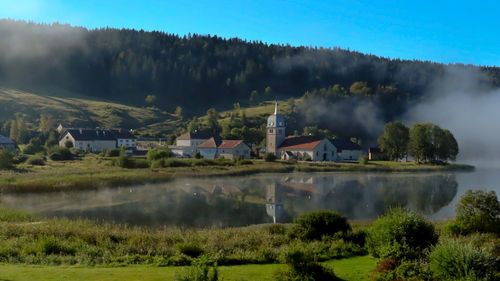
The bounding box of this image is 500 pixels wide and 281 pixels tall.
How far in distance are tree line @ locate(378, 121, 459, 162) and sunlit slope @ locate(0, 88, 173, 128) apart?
219 feet

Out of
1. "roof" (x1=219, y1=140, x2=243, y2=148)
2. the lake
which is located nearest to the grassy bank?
the lake

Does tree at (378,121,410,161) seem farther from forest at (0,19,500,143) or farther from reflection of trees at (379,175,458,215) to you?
forest at (0,19,500,143)

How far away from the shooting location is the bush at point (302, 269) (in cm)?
927

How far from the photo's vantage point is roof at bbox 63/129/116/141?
69.9 metres

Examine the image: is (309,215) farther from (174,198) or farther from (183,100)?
(183,100)

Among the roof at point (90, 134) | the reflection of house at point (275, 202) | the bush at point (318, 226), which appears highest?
the roof at point (90, 134)

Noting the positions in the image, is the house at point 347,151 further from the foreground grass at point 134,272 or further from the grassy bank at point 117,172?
the foreground grass at point 134,272

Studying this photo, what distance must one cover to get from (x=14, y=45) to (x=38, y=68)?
67.0 feet

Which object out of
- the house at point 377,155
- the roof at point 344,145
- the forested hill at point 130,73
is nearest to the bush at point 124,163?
the roof at point 344,145

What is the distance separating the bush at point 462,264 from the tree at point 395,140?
70.4 m

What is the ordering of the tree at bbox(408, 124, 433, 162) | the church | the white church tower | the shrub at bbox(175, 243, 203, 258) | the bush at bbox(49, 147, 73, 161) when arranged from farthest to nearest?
1. the white church tower
2. the church
3. the tree at bbox(408, 124, 433, 162)
4. the bush at bbox(49, 147, 73, 161)
5. the shrub at bbox(175, 243, 203, 258)

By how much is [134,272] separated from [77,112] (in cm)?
10690

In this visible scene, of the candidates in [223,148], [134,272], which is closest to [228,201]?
[134,272]

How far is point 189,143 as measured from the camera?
7612 cm
